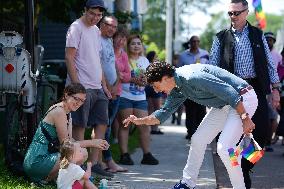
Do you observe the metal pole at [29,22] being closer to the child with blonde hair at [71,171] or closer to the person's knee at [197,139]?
the child with blonde hair at [71,171]

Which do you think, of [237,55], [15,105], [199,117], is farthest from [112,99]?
[199,117]

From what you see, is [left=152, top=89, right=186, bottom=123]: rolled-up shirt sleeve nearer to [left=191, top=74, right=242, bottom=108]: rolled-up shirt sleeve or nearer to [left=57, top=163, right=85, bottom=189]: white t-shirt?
[left=191, top=74, right=242, bottom=108]: rolled-up shirt sleeve

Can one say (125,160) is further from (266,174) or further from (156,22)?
(156,22)

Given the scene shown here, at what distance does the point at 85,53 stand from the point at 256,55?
1884mm

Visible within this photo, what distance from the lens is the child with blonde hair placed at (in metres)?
6.84

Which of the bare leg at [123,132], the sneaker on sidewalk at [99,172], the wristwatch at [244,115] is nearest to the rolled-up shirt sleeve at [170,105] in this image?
the wristwatch at [244,115]

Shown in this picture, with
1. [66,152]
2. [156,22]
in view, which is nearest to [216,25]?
[156,22]

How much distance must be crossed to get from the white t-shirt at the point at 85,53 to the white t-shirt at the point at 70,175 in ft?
6.34

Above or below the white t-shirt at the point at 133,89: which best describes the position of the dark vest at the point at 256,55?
above

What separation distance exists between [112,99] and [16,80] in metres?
1.48

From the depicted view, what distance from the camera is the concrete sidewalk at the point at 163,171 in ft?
27.8

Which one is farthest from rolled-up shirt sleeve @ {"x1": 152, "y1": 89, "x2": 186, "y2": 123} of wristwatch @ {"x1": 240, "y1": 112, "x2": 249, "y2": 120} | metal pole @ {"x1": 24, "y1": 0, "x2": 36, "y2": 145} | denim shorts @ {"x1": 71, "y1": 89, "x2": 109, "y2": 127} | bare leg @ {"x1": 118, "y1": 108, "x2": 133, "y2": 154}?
bare leg @ {"x1": 118, "y1": 108, "x2": 133, "y2": 154}

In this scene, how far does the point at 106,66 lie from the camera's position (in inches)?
372

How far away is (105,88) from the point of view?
903 cm
